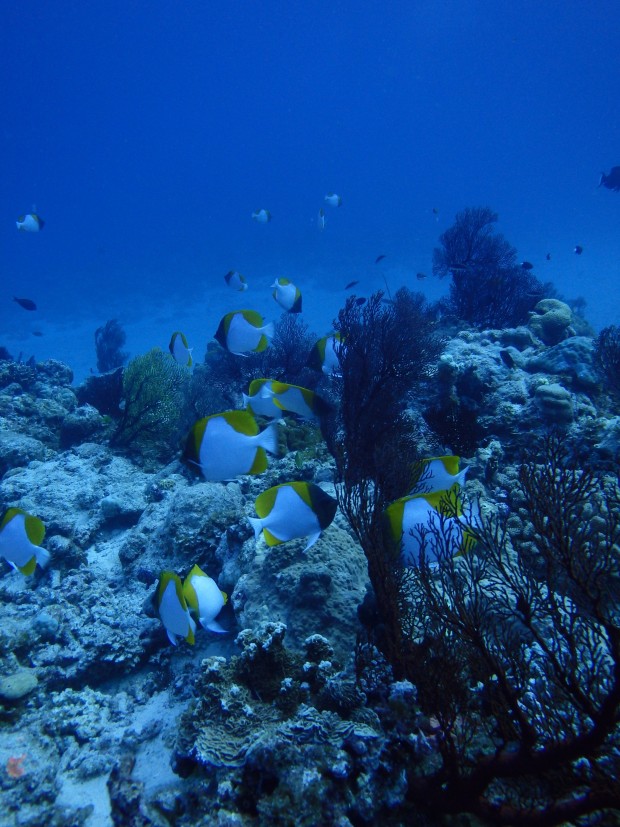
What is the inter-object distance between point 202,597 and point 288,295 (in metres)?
4.39

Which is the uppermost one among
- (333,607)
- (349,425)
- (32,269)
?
(32,269)

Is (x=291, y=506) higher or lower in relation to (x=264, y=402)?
lower

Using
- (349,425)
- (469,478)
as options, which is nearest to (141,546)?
(349,425)

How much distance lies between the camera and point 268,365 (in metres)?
9.91

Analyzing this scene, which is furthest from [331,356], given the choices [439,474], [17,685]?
[17,685]

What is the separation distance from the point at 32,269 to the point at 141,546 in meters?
74.8

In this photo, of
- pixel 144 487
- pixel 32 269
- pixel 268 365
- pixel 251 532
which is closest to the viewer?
pixel 251 532

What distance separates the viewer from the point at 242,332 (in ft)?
15.6

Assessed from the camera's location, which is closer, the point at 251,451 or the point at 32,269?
the point at 251,451

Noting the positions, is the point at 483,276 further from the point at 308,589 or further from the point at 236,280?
the point at 308,589

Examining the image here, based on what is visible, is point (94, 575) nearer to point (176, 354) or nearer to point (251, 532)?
point (251, 532)

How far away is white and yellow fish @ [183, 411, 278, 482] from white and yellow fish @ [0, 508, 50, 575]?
6.23 feet

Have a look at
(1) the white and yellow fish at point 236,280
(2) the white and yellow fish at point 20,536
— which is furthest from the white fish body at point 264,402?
(1) the white and yellow fish at point 236,280

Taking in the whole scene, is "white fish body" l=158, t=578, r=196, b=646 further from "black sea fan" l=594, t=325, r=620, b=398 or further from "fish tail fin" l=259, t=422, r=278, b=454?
"black sea fan" l=594, t=325, r=620, b=398
